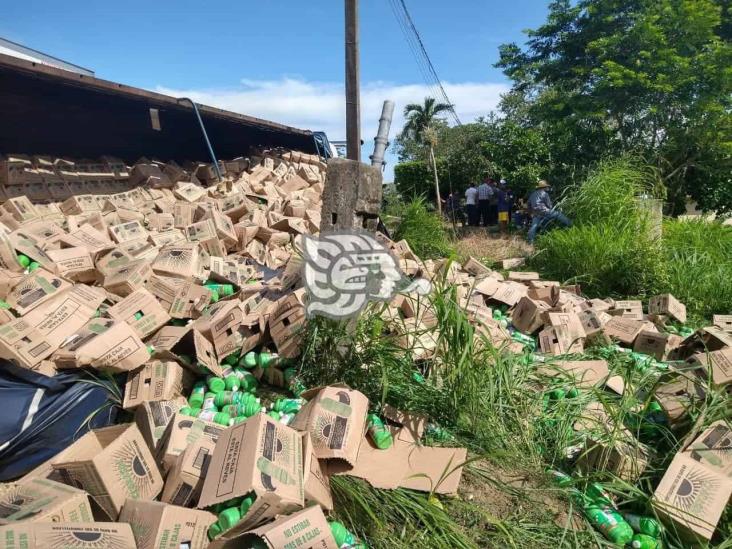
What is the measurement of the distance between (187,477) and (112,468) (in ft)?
0.94

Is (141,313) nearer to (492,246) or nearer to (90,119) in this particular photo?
(90,119)

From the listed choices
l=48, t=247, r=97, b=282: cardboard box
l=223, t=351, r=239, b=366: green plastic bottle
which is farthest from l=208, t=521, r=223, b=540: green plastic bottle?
l=48, t=247, r=97, b=282: cardboard box

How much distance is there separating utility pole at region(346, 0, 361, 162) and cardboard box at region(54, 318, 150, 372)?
9.81 ft

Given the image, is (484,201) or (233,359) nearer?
(233,359)

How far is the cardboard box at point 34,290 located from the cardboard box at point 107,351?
0.46 metres

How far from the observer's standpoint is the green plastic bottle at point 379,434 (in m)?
2.32

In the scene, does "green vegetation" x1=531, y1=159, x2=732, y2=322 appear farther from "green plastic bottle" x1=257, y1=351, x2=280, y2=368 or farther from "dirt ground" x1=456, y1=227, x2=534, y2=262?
"green plastic bottle" x1=257, y1=351, x2=280, y2=368

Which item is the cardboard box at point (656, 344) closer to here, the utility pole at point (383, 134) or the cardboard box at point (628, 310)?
the cardboard box at point (628, 310)

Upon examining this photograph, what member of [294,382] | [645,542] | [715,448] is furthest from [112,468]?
[715,448]

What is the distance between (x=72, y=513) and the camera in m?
1.68

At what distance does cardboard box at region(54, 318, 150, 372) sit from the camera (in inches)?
103

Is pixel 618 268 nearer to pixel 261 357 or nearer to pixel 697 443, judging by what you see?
pixel 697 443

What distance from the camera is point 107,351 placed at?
2.64 metres

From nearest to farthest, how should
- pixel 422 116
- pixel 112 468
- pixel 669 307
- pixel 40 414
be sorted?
1. pixel 112 468
2. pixel 40 414
3. pixel 669 307
4. pixel 422 116
